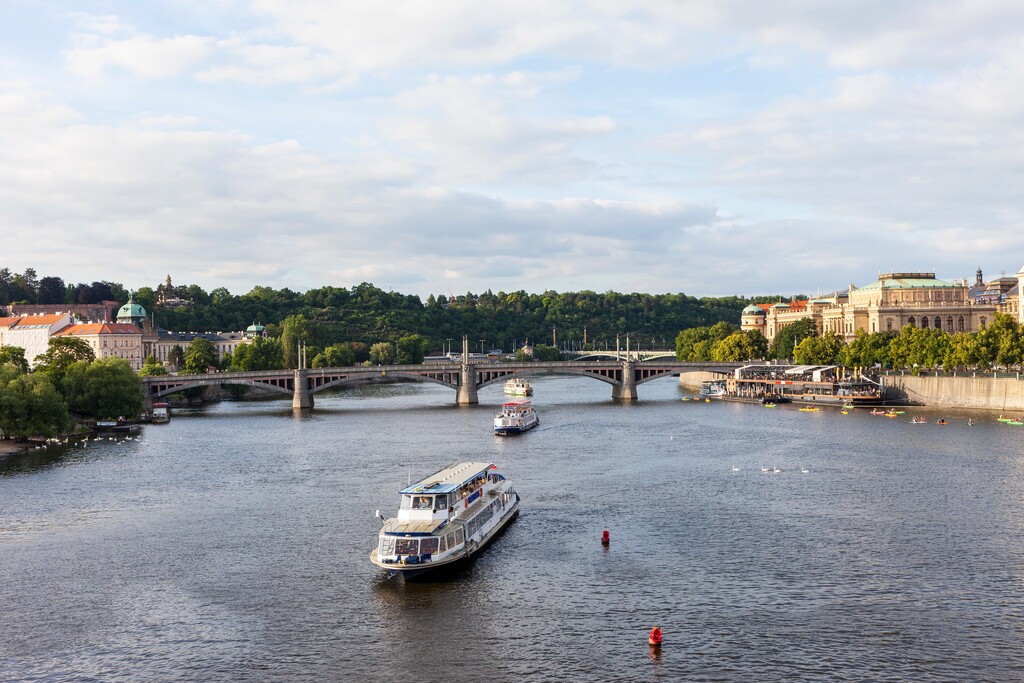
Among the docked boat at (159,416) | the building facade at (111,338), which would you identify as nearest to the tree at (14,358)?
the docked boat at (159,416)

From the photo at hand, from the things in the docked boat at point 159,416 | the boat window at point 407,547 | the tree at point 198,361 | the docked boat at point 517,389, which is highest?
the tree at point 198,361

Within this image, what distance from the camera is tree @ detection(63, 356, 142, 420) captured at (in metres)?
123

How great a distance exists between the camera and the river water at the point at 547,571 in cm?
4162

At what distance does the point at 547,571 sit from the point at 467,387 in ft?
344

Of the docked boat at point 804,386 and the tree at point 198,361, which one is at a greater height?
the tree at point 198,361

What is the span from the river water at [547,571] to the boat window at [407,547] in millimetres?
1656

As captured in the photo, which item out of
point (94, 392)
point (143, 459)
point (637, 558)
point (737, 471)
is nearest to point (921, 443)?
point (737, 471)

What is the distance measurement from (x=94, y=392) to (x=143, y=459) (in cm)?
3320

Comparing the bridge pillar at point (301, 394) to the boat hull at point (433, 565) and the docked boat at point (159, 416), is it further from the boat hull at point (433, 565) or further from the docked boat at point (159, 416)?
the boat hull at point (433, 565)

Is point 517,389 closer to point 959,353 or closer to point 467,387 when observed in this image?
point 467,387

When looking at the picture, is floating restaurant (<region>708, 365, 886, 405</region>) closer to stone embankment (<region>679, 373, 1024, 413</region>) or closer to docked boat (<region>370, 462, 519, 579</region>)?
stone embankment (<region>679, 373, 1024, 413</region>)

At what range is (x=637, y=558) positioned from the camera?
55094mm

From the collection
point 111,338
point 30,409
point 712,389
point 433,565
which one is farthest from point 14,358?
point 712,389

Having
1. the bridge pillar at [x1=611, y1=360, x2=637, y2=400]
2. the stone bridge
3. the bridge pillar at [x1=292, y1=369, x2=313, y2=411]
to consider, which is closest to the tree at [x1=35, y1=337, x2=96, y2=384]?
the stone bridge
